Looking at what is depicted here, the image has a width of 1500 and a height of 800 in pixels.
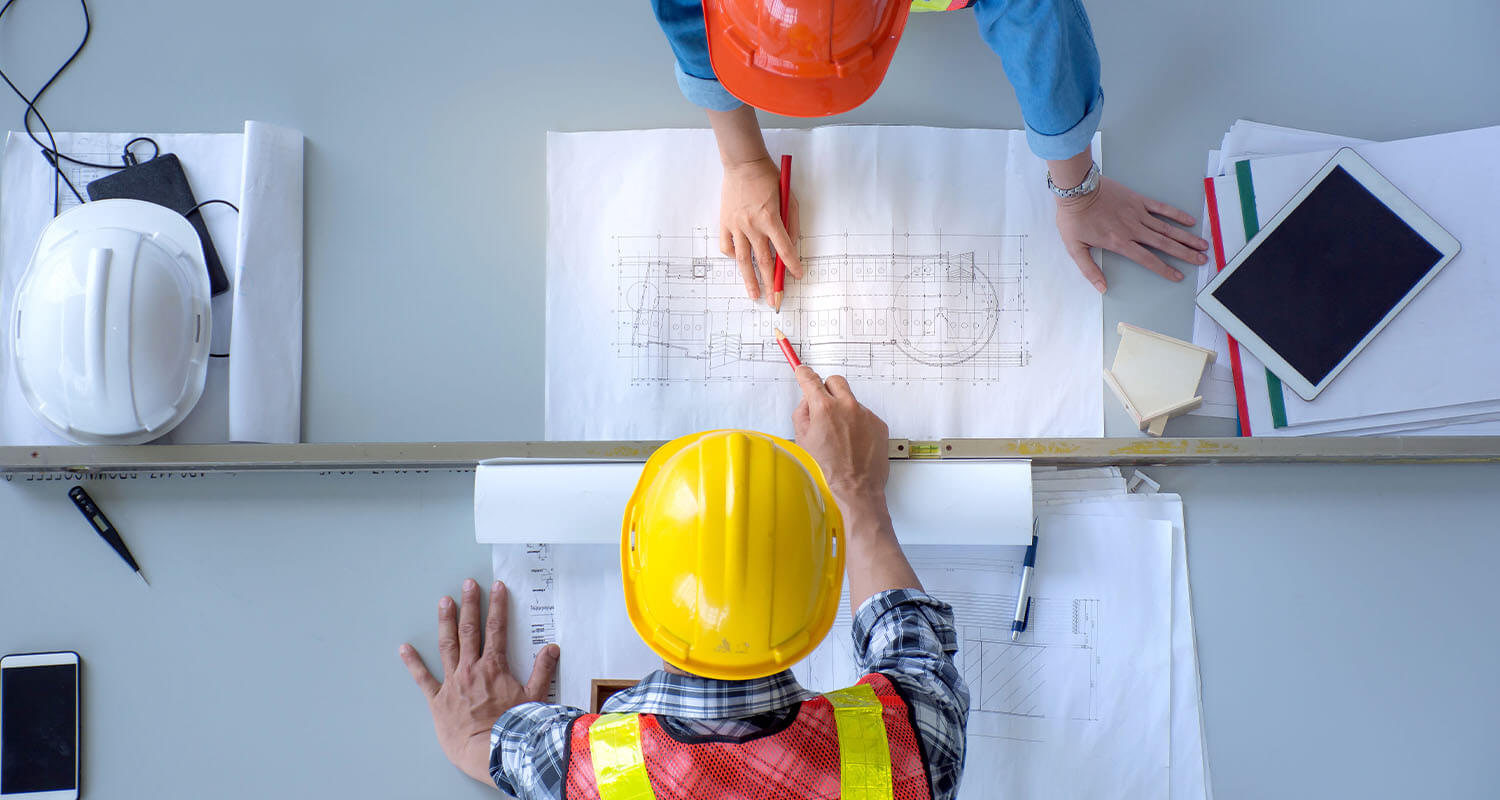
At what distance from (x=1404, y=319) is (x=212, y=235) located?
5.05 feet

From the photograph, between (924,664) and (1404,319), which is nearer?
(924,664)

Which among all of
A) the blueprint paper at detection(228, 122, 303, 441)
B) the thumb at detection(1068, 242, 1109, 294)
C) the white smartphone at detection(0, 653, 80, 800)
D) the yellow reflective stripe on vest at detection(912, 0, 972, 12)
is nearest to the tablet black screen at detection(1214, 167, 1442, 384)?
the thumb at detection(1068, 242, 1109, 294)

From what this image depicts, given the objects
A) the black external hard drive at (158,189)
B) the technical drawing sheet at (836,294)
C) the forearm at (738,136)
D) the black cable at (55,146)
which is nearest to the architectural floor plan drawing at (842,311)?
the technical drawing sheet at (836,294)

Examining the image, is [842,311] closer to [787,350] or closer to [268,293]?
[787,350]

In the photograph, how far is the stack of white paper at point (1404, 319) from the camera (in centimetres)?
105

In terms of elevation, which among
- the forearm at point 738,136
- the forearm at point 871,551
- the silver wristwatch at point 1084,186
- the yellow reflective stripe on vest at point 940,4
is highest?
the yellow reflective stripe on vest at point 940,4

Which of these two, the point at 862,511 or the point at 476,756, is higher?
the point at 862,511

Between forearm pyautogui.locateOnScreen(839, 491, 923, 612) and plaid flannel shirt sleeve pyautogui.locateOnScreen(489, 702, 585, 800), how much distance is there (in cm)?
33

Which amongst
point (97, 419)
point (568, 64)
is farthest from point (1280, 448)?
point (97, 419)

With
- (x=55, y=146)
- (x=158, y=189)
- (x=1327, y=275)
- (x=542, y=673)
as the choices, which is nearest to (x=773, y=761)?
(x=542, y=673)

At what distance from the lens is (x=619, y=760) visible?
28.7 inches

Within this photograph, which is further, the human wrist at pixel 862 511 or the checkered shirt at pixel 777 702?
the human wrist at pixel 862 511

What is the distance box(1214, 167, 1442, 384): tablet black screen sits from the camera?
106 cm

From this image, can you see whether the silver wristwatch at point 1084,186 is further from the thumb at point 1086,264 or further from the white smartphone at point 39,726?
the white smartphone at point 39,726
